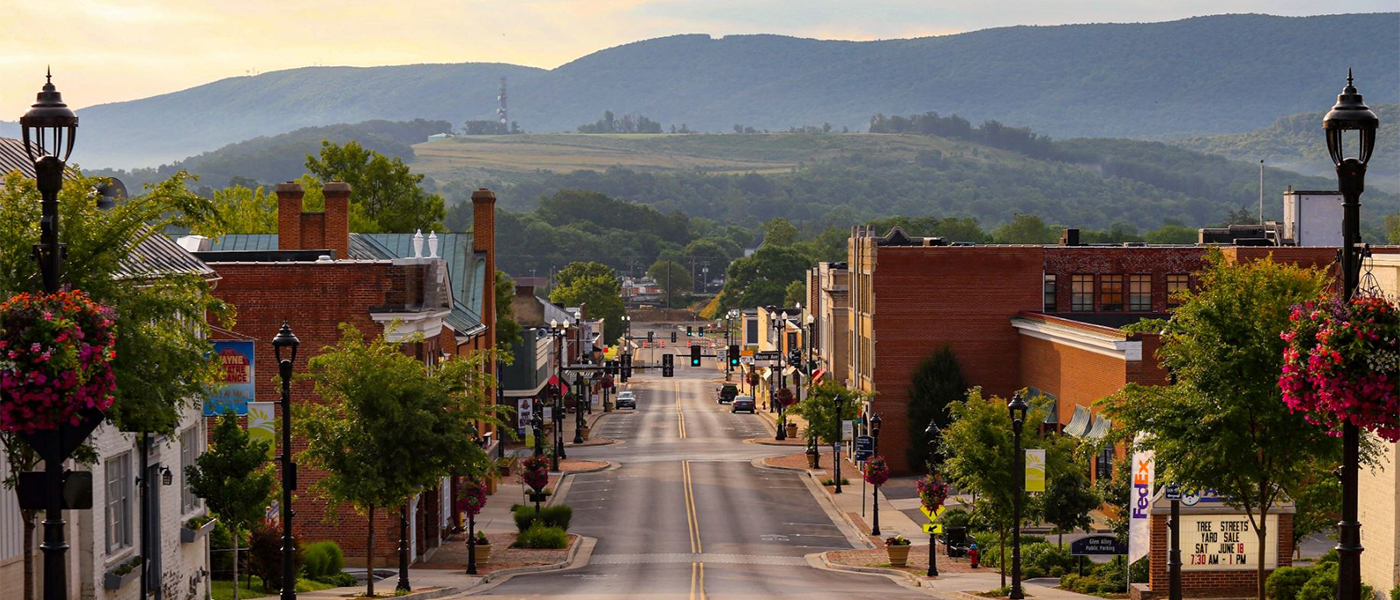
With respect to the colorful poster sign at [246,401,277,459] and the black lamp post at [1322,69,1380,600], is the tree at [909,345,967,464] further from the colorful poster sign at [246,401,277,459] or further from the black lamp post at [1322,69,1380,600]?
the black lamp post at [1322,69,1380,600]

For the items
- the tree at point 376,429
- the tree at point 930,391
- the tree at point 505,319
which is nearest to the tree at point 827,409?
the tree at point 930,391

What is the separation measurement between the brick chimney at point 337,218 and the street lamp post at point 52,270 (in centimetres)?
3824

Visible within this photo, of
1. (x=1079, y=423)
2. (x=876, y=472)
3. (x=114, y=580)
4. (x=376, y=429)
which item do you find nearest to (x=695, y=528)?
(x=876, y=472)

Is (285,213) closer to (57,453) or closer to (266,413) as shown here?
(266,413)

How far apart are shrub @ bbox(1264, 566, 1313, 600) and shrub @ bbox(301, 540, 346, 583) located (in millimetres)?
21754

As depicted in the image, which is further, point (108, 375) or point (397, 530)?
point (397, 530)

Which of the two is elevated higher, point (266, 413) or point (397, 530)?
point (266, 413)

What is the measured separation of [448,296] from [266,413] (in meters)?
9.81

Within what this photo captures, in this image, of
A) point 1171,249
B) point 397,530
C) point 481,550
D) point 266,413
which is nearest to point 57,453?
point 266,413

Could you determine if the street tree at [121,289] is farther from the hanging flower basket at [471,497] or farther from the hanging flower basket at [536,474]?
the hanging flower basket at [536,474]

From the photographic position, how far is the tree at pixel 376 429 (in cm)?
3750

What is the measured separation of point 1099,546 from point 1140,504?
718 cm

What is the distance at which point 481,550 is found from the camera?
4903 centimetres

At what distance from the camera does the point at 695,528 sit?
58.8 meters
